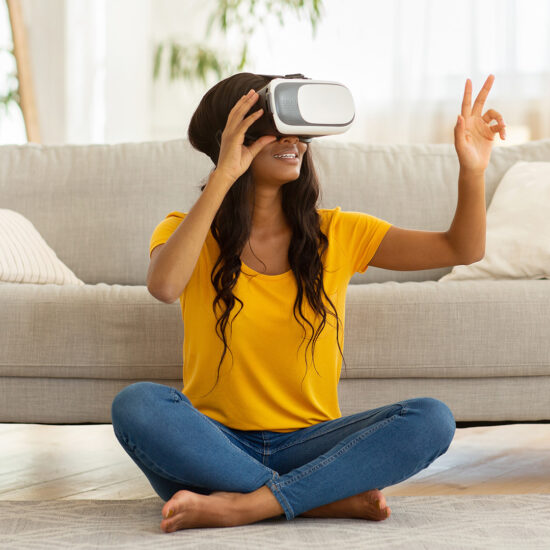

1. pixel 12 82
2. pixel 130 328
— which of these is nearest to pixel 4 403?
pixel 130 328

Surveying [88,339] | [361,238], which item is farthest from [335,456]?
[88,339]

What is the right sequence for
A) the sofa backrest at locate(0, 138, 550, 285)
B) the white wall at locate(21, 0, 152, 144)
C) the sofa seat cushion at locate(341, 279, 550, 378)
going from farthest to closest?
the white wall at locate(21, 0, 152, 144) → the sofa backrest at locate(0, 138, 550, 285) → the sofa seat cushion at locate(341, 279, 550, 378)

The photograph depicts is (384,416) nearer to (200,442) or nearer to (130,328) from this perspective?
(200,442)

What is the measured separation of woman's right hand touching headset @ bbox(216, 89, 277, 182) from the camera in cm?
123

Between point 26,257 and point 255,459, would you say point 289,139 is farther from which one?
point 26,257

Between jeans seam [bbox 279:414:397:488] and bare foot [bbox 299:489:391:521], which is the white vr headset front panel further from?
bare foot [bbox 299:489:391:521]

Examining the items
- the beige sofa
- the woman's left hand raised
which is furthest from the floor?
the woman's left hand raised

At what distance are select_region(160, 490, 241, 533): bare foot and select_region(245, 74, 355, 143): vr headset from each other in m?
0.54

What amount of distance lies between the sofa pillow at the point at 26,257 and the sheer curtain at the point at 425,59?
1.94 meters

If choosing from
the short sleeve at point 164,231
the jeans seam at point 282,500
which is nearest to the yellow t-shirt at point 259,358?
the short sleeve at point 164,231

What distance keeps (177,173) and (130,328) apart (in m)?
0.76

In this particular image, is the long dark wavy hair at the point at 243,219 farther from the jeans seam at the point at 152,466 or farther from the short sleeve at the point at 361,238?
the jeans seam at the point at 152,466

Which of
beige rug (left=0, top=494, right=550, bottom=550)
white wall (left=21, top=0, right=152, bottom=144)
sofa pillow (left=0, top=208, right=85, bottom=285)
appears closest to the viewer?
beige rug (left=0, top=494, right=550, bottom=550)

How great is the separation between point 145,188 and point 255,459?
3.83ft
